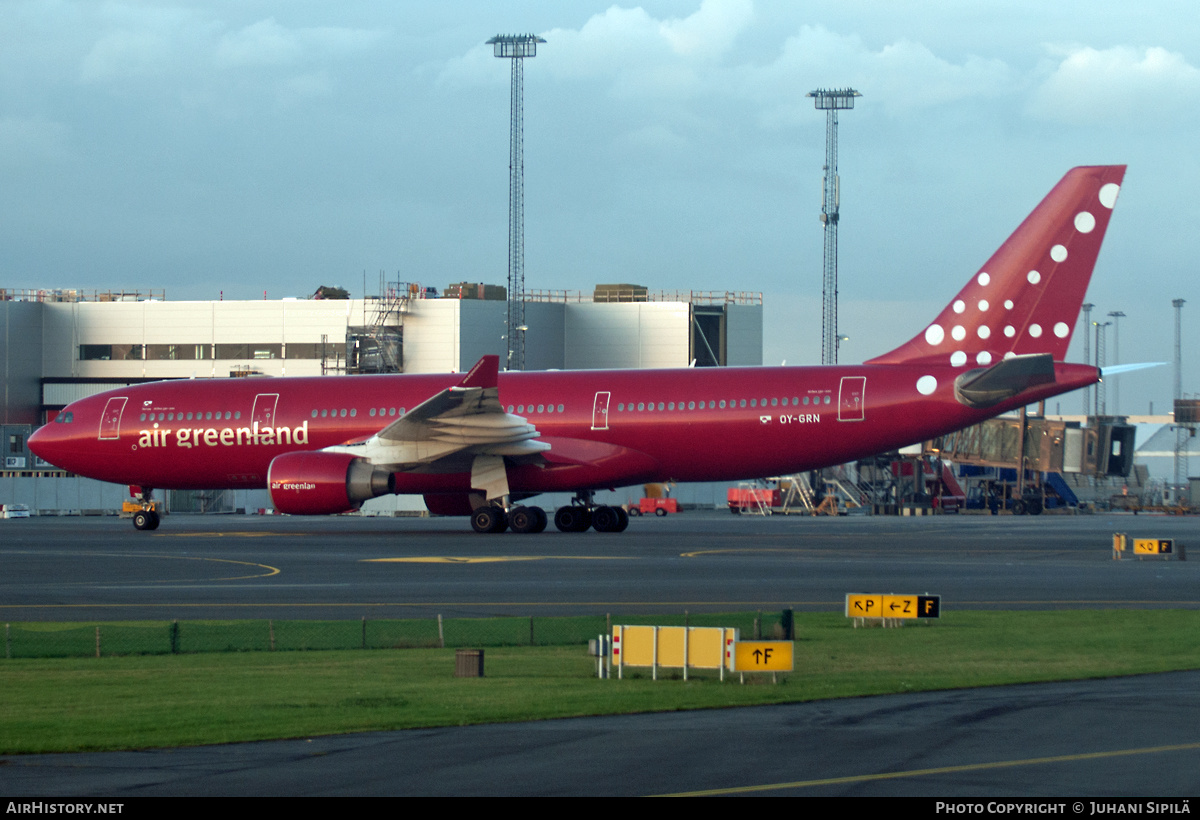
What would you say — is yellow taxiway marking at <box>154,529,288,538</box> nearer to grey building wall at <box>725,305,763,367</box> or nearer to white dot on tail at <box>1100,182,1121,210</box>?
white dot on tail at <box>1100,182,1121,210</box>

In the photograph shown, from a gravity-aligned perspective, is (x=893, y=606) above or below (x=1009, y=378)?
below

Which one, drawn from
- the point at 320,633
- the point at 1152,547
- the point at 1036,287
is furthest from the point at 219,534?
the point at 1152,547

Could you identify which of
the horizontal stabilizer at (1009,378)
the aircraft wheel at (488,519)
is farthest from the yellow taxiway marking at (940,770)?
the aircraft wheel at (488,519)

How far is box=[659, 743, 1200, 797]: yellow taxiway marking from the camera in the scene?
824cm

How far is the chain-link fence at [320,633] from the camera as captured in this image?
15.9 meters

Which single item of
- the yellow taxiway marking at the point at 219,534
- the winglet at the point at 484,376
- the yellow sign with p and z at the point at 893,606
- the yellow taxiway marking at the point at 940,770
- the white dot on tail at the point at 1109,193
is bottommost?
the yellow taxiway marking at the point at 219,534

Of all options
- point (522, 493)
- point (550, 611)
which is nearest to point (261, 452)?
point (522, 493)

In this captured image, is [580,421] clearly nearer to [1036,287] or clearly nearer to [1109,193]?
[1036,287]

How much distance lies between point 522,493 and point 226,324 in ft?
172

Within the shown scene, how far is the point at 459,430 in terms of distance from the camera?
3631 cm

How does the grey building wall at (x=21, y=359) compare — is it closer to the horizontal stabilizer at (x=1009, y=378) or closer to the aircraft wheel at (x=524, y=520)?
the aircraft wheel at (x=524, y=520)

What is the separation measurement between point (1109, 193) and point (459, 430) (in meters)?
18.4

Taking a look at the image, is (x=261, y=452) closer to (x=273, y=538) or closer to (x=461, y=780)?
(x=273, y=538)

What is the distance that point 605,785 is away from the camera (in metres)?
8.44
